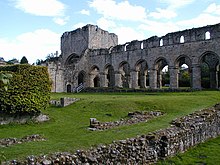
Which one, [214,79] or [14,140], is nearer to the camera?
[14,140]

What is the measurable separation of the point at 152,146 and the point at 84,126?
12.4 feet

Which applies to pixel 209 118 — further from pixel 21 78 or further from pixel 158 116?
pixel 21 78

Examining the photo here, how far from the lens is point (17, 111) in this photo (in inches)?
Result: 569

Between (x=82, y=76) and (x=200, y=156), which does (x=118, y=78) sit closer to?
(x=82, y=76)

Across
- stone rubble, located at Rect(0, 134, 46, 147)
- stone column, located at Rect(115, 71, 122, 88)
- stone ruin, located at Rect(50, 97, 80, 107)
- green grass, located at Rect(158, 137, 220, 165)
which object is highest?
stone column, located at Rect(115, 71, 122, 88)

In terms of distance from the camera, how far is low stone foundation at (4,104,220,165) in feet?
25.8

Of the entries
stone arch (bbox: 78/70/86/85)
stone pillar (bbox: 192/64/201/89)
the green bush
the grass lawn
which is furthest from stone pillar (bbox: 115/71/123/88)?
the green bush

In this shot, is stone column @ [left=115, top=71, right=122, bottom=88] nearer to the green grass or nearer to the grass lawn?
the grass lawn

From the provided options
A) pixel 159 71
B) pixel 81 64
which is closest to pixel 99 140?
pixel 159 71

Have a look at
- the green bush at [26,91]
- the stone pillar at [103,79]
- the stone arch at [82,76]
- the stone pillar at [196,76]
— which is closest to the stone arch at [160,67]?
the stone pillar at [196,76]

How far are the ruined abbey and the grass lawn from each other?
37.8 feet

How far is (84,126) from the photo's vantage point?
13.0 m

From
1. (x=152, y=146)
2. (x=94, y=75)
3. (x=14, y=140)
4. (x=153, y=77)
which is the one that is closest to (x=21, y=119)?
(x=14, y=140)

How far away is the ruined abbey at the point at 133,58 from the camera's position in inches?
1244
